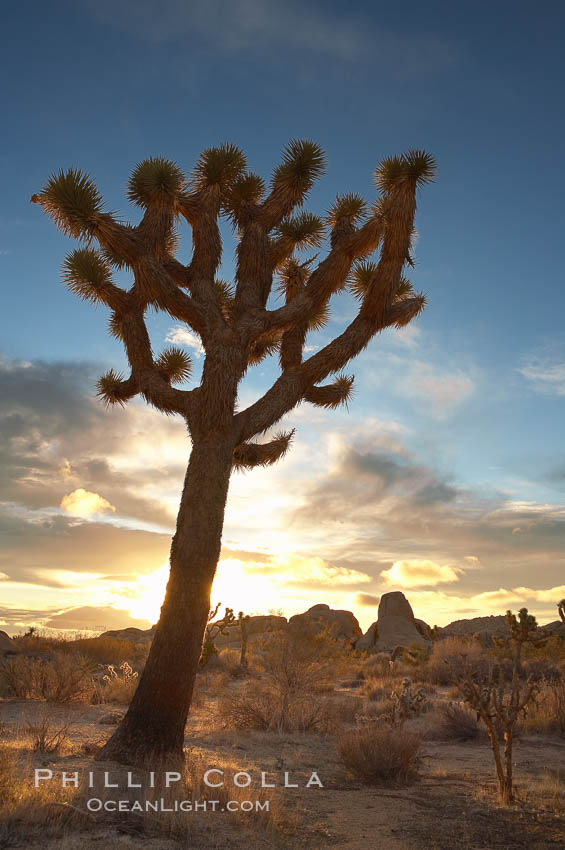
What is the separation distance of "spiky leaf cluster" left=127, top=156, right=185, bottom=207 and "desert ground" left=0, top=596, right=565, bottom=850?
8.07 meters

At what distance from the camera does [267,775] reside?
779 centimetres

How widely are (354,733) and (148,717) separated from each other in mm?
2825

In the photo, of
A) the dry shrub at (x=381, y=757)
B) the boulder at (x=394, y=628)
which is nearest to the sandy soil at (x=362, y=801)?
the dry shrub at (x=381, y=757)

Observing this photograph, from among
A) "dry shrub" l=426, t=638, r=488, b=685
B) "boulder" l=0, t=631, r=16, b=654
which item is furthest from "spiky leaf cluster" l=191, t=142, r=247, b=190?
"boulder" l=0, t=631, r=16, b=654

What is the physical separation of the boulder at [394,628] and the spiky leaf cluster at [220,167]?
27447 millimetres

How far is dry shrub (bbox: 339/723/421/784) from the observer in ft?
25.5

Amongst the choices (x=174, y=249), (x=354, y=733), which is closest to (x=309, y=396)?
(x=174, y=249)

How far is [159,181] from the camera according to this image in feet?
33.0

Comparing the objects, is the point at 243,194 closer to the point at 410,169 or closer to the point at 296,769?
the point at 410,169

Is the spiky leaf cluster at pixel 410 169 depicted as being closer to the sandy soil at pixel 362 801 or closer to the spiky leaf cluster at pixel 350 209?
the spiky leaf cluster at pixel 350 209

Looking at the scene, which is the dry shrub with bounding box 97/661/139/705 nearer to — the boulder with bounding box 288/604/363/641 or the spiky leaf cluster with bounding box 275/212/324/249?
the spiky leaf cluster with bounding box 275/212/324/249

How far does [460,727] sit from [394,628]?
83.7ft

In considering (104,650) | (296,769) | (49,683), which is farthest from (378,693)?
(104,650)

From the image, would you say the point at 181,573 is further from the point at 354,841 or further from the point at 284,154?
the point at 284,154
